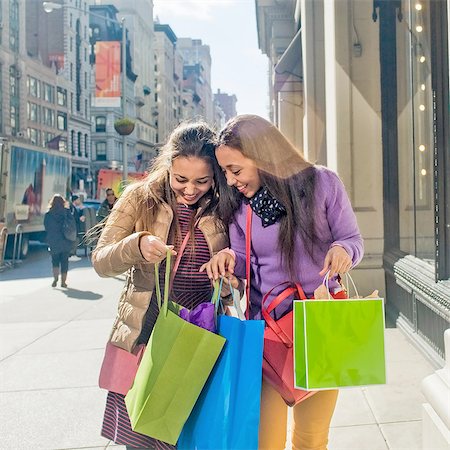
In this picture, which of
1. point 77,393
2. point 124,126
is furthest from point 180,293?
point 124,126

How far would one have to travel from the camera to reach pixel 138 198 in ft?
7.98

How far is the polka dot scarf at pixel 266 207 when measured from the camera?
2252 mm

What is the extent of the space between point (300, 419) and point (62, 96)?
6598cm

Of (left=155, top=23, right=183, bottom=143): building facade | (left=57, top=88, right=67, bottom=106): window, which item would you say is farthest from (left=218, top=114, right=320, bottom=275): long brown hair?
(left=155, top=23, right=183, bottom=143): building facade

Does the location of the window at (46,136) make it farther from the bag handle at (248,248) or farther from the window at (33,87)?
the bag handle at (248,248)

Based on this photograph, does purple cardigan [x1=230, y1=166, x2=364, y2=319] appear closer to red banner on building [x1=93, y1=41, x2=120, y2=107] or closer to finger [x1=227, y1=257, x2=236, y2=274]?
finger [x1=227, y1=257, x2=236, y2=274]

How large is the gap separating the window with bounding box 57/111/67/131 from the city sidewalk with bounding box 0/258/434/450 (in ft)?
190

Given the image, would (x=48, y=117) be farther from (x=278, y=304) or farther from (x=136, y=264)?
(x=278, y=304)

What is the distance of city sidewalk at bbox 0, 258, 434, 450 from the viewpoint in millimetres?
3744

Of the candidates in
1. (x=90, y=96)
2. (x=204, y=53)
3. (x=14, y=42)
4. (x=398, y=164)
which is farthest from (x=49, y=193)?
(x=204, y=53)

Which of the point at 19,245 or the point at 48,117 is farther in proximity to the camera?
the point at 48,117

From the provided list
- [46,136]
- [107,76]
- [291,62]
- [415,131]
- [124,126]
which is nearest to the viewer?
[415,131]

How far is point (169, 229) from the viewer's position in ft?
7.95

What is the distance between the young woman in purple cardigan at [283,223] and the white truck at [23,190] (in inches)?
508
